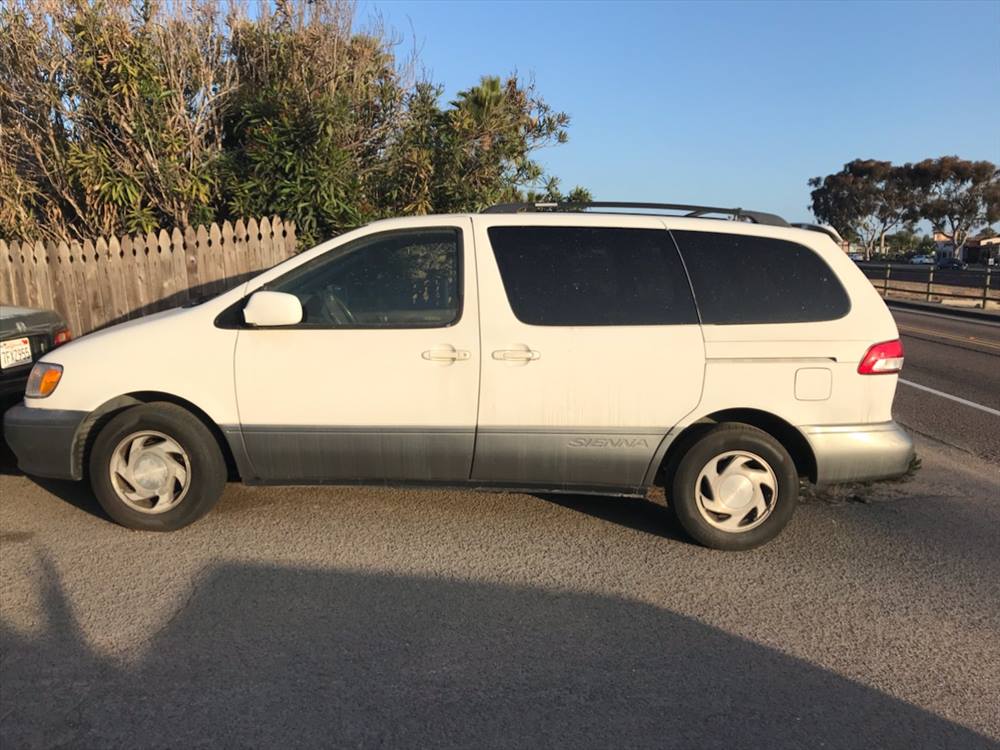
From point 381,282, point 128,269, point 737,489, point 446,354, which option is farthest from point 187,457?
point 128,269

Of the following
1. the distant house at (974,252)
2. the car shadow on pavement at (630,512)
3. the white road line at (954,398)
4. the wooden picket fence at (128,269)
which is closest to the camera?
the car shadow on pavement at (630,512)

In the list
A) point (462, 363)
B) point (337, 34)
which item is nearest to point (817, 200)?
point (337, 34)

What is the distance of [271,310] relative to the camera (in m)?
4.08

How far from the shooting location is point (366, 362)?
417cm

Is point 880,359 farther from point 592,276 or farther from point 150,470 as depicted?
point 150,470

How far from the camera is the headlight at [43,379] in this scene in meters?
4.27

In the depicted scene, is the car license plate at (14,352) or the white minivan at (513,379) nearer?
the white minivan at (513,379)

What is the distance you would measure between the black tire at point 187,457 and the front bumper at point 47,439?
0.41 ft

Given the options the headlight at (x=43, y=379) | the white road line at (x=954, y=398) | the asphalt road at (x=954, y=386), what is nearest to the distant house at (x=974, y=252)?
the asphalt road at (x=954, y=386)

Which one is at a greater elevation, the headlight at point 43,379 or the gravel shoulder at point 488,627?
the headlight at point 43,379

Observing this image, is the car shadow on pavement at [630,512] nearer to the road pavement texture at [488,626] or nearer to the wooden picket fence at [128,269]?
the road pavement texture at [488,626]

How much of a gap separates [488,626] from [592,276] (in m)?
1.96

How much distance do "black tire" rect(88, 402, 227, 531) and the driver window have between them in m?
0.89

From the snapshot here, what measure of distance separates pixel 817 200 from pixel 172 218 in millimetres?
67222
